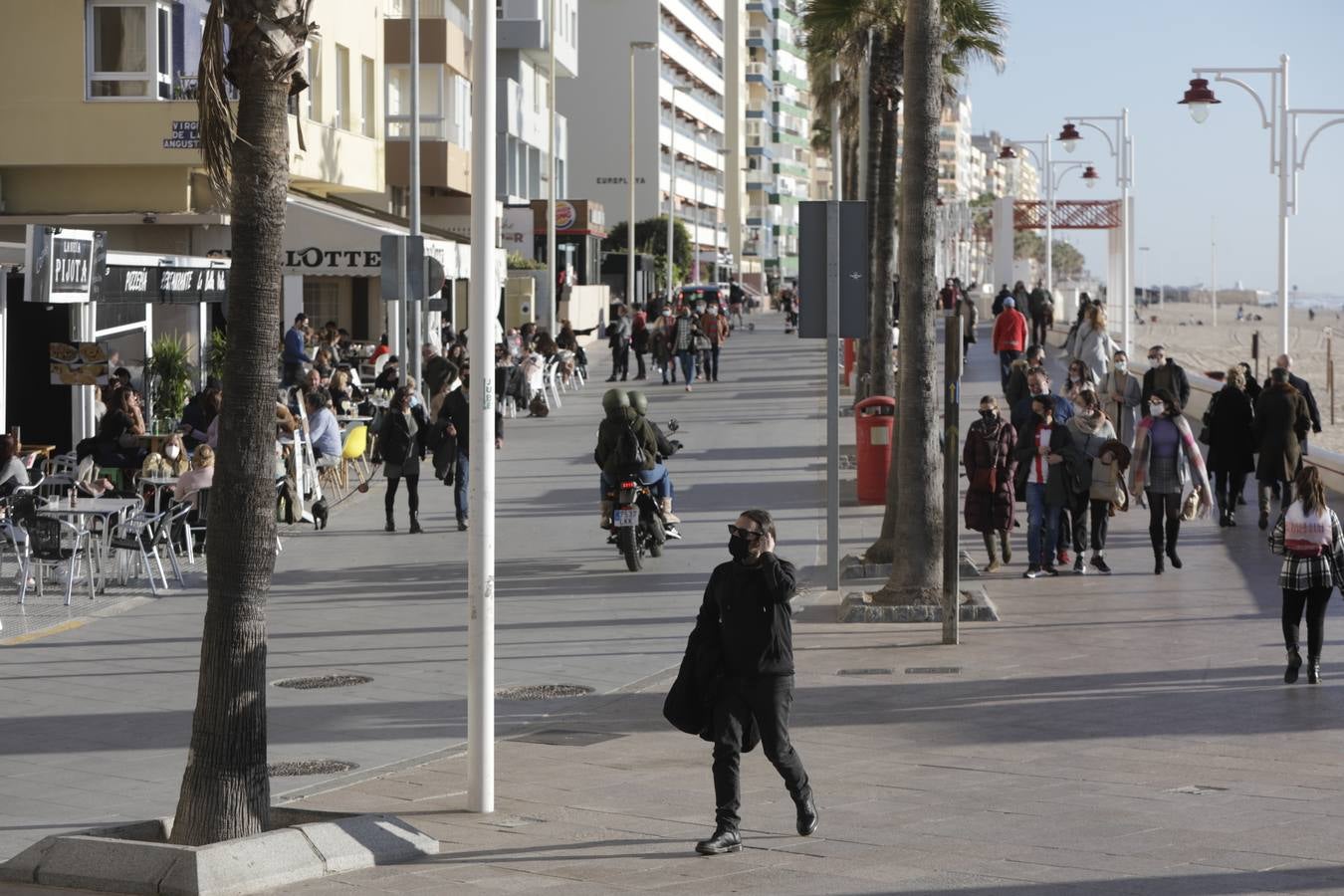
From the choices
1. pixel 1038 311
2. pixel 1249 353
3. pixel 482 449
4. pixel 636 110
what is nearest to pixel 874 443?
pixel 482 449

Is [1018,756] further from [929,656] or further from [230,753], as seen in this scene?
[230,753]

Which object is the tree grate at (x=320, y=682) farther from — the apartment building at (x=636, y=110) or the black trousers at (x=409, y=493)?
the apartment building at (x=636, y=110)

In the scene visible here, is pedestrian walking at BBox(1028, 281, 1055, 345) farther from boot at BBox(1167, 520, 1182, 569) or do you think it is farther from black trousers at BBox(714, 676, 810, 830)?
black trousers at BBox(714, 676, 810, 830)

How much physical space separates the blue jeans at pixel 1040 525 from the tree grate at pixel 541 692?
6.28 m

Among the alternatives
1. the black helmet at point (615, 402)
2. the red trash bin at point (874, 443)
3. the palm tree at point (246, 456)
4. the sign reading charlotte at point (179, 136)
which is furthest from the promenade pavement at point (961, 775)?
the sign reading charlotte at point (179, 136)

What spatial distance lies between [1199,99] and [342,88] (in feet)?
58.7

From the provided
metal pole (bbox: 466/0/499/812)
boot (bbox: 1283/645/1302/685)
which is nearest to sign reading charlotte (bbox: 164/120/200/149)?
boot (bbox: 1283/645/1302/685)

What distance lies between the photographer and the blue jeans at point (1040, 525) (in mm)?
17500

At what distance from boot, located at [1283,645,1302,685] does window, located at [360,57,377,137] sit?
30875 mm

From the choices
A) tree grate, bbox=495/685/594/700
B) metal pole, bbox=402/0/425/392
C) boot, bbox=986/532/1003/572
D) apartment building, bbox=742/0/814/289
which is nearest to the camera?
tree grate, bbox=495/685/594/700

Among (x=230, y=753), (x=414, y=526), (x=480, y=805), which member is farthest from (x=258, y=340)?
(x=414, y=526)

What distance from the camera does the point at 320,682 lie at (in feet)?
42.1

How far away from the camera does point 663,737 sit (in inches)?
433

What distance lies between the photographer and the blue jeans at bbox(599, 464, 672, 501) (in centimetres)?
1806
